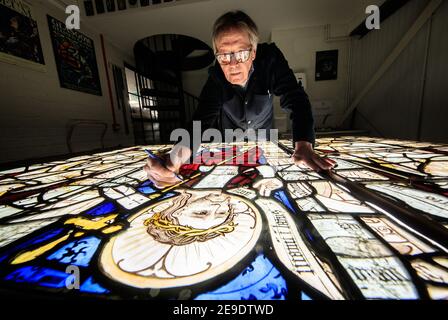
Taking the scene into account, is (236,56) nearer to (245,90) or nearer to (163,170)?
(245,90)

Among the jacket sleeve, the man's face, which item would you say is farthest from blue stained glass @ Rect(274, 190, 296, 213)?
the man's face

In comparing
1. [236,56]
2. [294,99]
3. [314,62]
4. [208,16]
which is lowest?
[294,99]

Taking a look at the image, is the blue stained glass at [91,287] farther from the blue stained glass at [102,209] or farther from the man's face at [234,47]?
the man's face at [234,47]

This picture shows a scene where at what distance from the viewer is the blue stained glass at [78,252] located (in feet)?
1.04

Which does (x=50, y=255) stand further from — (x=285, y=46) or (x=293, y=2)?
(x=285, y=46)

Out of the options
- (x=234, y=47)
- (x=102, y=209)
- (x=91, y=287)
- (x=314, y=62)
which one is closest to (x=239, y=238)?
(x=91, y=287)

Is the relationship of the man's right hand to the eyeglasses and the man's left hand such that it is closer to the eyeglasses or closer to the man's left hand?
the man's left hand

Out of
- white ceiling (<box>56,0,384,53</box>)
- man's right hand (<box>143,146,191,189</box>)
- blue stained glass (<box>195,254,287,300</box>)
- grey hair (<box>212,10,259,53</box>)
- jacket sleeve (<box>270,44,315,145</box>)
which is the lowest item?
blue stained glass (<box>195,254,287,300</box>)

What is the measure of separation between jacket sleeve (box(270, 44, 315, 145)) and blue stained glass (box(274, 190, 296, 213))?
1.15 feet

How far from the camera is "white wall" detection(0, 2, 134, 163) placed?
218 cm

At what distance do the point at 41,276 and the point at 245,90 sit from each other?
1.20 metres

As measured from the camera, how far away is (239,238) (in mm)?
353

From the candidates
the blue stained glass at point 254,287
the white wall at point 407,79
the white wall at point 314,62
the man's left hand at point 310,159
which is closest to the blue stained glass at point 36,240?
the blue stained glass at point 254,287

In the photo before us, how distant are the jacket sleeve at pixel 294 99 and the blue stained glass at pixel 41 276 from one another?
801 millimetres
